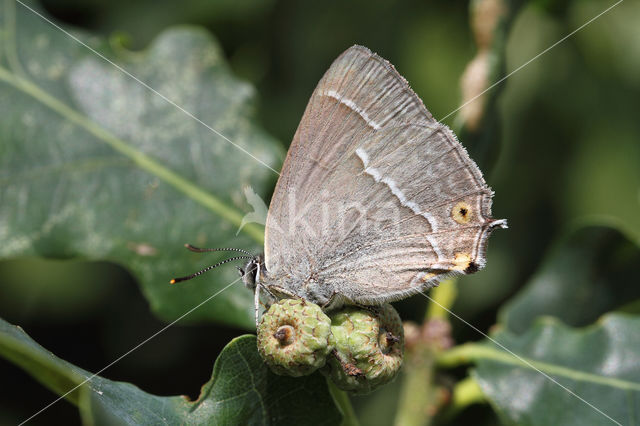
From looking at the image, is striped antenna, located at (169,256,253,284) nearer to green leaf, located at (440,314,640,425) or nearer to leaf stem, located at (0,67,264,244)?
leaf stem, located at (0,67,264,244)

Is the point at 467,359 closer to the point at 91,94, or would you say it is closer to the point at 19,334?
the point at 19,334

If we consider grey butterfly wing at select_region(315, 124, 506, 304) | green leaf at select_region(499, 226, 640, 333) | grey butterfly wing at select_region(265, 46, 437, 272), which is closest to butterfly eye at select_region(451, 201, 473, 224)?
grey butterfly wing at select_region(315, 124, 506, 304)

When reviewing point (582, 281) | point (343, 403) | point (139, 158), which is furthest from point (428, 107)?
→ point (343, 403)

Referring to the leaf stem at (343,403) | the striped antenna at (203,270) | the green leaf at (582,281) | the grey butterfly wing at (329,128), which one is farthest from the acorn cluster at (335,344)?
the green leaf at (582,281)

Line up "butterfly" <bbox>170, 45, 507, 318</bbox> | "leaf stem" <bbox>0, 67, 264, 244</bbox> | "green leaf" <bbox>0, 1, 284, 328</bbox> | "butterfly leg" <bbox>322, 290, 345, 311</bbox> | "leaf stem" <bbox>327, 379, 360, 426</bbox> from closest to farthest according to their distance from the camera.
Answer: "leaf stem" <bbox>327, 379, 360, 426</bbox> < "butterfly leg" <bbox>322, 290, 345, 311</bbox> < "butterfly" <bbox>170, 45, 507, 318</bbox> < "green leaf" <bbox>0, 1, 284, 328</bbox> < "leaf stem" <bbox>0, 67, 264, 244</bbox>

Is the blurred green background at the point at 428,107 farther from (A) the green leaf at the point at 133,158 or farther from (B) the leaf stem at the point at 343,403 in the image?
(B) the leaf stem at the point at 343,403

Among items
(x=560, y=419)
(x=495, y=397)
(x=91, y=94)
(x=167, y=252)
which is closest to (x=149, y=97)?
(x=91, y=94)

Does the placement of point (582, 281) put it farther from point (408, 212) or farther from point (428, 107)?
point (428, 107)

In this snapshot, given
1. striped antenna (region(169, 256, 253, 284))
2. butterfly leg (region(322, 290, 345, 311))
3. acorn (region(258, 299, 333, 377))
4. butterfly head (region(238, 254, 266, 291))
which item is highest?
acorn (region(258, 299, 333, 377))
